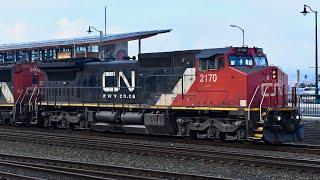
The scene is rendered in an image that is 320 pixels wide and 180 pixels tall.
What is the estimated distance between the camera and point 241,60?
54.1 ft

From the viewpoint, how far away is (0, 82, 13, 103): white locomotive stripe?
25.3m

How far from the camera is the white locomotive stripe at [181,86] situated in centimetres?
1738

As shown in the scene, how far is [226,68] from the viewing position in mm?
16375

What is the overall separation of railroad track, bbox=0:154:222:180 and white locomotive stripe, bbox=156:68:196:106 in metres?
6.46

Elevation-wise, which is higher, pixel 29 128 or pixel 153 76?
pixel 153 76

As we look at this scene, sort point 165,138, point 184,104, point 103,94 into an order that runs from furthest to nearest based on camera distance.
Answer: point 103,94
point 165,138
point 184,104

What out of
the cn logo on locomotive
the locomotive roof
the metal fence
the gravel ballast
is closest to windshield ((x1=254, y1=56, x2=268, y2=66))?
the locomotive roof

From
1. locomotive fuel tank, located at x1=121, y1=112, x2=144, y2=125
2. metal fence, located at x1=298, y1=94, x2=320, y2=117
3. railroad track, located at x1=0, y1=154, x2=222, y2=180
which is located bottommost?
railroad track, located at x1=0, y1=154, x2=222, y2=180

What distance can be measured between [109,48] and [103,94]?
33.9 m

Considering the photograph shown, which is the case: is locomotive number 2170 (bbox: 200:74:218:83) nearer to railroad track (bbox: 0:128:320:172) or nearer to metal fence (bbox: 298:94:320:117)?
railroad track (bbox: 0:128:320:172)

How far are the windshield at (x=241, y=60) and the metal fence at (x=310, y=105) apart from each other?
612cm

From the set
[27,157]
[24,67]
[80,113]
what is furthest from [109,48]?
[27,157]

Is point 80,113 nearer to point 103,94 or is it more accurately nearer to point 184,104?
point 103,94

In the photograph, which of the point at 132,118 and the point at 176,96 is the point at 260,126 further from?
the point at 132,118
